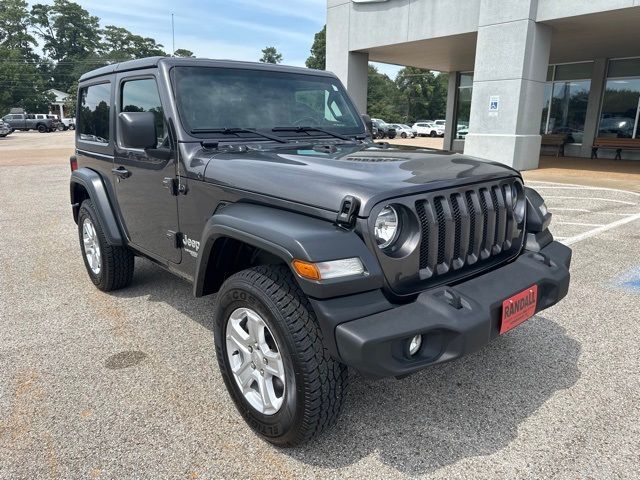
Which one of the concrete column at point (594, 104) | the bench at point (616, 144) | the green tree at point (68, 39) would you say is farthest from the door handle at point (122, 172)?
the green tree at point (68, 39)

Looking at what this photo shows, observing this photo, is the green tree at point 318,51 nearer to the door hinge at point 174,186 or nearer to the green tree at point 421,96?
the green tree at point 421,96

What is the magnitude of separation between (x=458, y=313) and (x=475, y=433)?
80cm

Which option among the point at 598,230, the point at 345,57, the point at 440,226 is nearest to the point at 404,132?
the point at 345,57

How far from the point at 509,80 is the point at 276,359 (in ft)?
41.6

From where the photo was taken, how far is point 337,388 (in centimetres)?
220

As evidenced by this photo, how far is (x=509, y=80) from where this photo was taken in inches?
506

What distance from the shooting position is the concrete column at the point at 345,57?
16.9 m

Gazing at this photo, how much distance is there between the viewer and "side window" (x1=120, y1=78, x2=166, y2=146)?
3270 mm

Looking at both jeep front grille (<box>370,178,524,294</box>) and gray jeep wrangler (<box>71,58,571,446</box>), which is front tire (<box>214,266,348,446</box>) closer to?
gray jeep wrangler (<box>71,58,571,446</box>)

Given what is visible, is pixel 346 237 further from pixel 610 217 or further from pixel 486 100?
pixel 486 100

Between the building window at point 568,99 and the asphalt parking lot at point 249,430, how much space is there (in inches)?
702

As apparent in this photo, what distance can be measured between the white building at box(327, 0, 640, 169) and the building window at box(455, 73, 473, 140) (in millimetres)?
48

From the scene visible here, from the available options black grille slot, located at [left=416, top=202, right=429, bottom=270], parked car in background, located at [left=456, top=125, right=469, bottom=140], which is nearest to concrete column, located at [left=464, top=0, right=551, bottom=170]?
parked car in background, located at [left=456, top=125, right=469, bottom=140]

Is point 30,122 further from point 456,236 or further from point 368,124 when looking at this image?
point 456,236
